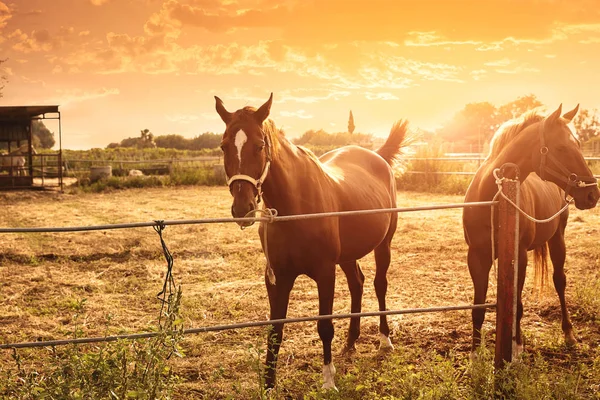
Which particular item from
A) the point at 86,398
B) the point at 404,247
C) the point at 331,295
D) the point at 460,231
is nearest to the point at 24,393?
the point at 86,398

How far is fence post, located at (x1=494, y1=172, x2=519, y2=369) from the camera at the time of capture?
295 centimetres

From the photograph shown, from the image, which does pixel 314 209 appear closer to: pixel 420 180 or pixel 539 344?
pixel 539 344

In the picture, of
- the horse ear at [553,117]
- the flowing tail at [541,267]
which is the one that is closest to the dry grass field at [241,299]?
the flowing tail at [541,267]

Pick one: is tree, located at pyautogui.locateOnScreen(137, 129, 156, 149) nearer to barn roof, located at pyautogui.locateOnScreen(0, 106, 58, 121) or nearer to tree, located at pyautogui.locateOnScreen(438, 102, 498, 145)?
barn roof, located at pyautogui.locateOnScreen(0, 106, 58, 121)

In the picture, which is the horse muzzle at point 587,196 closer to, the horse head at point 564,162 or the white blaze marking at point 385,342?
the horse head at point 564,162

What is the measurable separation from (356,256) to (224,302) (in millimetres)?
2162

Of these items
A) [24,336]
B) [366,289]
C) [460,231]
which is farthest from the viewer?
[460,231]

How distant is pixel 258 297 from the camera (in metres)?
6.05

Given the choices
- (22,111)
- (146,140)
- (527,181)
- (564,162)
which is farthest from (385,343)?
(146,140)

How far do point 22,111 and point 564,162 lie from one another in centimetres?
2091

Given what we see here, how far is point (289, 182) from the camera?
353 cm

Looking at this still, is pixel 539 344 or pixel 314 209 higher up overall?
pixel 314 209

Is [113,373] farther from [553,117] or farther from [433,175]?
[433,175]

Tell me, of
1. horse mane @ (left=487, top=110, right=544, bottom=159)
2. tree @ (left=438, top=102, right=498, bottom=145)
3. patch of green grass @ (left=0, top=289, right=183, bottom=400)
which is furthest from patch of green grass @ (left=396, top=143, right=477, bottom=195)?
tree @ (left=438, top=102, right=498, bottom=145)
